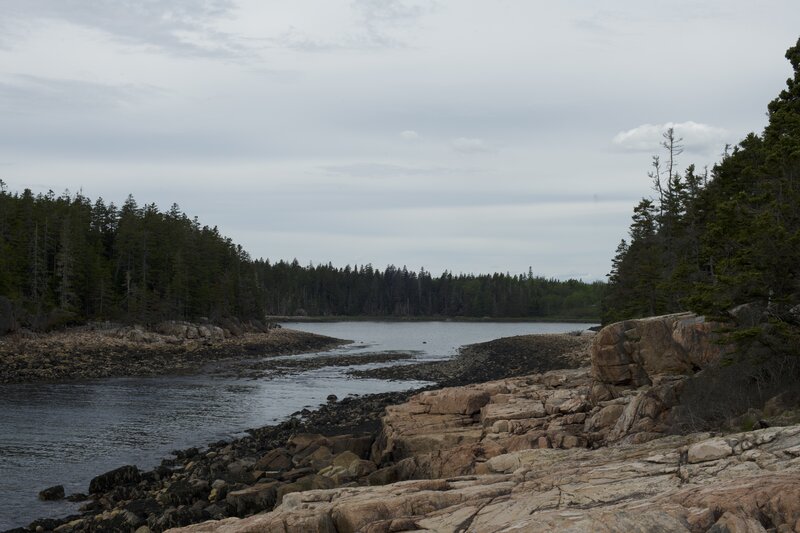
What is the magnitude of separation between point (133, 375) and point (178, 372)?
155 inches

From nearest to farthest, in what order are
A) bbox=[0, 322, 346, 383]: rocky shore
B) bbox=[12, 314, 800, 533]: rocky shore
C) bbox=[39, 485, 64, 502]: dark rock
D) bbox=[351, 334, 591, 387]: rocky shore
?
bbox=[12, 314, 800, 533]: rocky shore
bbox=[39, 485, 64, 502]: dark rock
bbox=[351, 334, 591, 387]: rocky shore
bbox=[0, 322, 346, 383]: rocky shore

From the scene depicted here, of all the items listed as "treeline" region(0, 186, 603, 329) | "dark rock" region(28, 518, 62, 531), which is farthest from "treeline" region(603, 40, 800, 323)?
"treeline" region(0, 186, 603, 329)

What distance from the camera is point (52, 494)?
2041 centimetres

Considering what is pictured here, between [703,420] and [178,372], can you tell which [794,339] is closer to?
[703,420]

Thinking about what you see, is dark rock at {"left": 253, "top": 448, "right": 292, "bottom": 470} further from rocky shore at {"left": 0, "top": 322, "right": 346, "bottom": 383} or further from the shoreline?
the shoreline

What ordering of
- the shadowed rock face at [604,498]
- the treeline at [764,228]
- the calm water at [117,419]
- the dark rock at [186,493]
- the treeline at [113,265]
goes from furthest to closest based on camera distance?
the treeline at [113,265], the calm water at [117,419], the dark rock at [186,493], the treeline at [764,228], the shadowed rock face at [604,498]

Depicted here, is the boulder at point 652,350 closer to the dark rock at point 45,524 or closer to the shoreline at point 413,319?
the dark rock at point 45,524

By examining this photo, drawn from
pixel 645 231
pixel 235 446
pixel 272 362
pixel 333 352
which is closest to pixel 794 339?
pixel 235 446

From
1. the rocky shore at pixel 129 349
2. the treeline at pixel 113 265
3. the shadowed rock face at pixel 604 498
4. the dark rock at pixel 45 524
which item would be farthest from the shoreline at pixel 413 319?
the shadowed rock face at pixel 604 498

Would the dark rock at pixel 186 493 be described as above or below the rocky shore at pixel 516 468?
below

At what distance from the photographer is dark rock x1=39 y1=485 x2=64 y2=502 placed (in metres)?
20.4

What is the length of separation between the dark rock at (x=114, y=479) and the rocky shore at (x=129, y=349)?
91.2ft

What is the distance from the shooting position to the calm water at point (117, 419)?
2286 centimetres

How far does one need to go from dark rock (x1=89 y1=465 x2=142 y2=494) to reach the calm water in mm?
806
